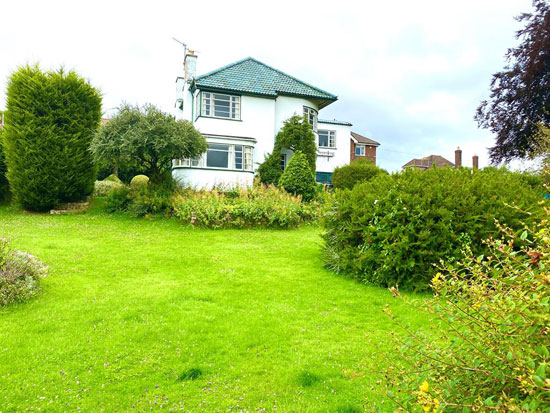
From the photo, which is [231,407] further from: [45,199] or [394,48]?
[45,199]

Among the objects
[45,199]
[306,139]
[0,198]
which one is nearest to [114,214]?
[45,199]

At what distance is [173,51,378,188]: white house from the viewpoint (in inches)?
838

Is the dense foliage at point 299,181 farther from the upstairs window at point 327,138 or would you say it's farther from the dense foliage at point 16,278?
the dense foliage at point 16,278

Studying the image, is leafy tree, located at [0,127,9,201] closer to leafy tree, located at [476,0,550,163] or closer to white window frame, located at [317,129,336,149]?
white window frame, located at [317,129,336,149]

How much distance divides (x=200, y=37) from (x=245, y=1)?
1562 cm

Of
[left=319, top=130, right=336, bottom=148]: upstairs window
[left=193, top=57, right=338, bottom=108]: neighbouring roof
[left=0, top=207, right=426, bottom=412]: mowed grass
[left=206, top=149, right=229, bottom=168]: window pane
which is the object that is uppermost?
[left=193, top=57, right=338, bottom=108]: neighbouring roof

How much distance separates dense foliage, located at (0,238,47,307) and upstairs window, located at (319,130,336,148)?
26.5 m

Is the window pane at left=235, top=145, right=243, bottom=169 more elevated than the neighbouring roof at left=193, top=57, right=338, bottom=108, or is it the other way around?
the neighbouring roof at left=193, top=57, right=338, bottom=108

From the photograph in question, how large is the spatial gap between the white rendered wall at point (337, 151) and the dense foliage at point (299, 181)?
36.8 feet

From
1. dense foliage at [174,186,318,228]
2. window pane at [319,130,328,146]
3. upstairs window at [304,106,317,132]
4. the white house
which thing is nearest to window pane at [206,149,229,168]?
the white house

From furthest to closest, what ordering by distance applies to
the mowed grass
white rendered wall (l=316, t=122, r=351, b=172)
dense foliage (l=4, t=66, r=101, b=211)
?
1. white rendered wall (l=316, t=122, r=351, b=172)
2. dense foliage (l=4, t=66, r=101, b=211)
3. the mowed grass

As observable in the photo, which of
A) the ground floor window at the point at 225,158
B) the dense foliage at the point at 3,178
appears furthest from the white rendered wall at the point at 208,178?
the dense foliage at the point at 3,178

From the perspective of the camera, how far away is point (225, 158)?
22.0 metres

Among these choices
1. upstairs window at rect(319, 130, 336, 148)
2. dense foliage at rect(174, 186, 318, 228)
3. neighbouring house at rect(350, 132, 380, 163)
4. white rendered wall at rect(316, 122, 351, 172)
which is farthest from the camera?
neighbouring house at rect(350, 132, 380, 163)
